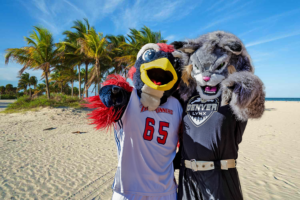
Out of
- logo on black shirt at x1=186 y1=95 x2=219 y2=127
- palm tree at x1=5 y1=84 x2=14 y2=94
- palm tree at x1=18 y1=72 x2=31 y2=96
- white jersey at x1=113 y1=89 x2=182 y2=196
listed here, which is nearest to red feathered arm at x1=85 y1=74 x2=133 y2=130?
white jersey at x1=113 y1=89 x2=182 y2=196

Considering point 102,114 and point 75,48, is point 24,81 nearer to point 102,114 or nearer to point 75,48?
point 75,48

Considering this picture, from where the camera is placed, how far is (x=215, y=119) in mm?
1509

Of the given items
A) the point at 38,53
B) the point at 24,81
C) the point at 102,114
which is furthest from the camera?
the point at 24,81

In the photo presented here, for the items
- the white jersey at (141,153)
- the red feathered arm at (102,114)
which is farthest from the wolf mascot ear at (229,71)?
the red feathered arm at (102,114)

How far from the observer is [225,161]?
1.49 meters

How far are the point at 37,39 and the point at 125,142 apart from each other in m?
16.2

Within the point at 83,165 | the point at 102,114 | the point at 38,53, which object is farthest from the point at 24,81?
the point at 102,114

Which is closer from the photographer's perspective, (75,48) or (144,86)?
(144,86)

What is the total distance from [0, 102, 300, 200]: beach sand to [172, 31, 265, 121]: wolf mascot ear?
58cm

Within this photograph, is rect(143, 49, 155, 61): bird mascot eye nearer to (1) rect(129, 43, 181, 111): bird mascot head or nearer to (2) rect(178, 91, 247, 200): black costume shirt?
(1) rect(129, 43, 181, 111): bird mascot head

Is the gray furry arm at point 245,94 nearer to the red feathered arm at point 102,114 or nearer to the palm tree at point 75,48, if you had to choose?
the red feathered arm at point 102,114

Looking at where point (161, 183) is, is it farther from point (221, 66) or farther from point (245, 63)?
point (245, 63)

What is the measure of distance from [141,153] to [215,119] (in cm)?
73

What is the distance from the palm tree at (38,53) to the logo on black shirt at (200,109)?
14.8 metres
